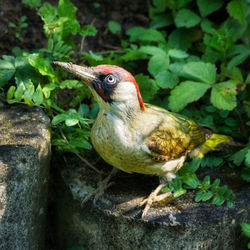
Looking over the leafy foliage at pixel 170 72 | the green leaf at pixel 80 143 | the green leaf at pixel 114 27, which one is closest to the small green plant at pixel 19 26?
the leafy foliage at pixel 170 72

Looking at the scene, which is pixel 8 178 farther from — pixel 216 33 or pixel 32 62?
pixel 216 33

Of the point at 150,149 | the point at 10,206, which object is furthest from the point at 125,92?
the point at 10,206

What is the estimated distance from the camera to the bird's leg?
10.8 ft

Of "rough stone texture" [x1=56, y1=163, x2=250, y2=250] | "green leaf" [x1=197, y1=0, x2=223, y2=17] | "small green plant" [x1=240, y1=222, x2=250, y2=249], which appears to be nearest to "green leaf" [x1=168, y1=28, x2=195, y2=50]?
"green leaf" [x1=197, y1=0, x2=223, y2=17]

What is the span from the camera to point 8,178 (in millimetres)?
2971

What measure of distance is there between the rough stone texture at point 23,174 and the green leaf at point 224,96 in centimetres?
170

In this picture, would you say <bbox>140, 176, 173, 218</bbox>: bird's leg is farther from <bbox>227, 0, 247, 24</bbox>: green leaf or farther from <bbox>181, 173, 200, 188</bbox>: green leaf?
<bbox>227, 0, 247, 24</bbox>: green leaf

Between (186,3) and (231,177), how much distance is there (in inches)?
98.9

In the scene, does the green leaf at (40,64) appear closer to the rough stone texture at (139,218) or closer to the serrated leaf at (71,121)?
the serrated leaf at (71,121)

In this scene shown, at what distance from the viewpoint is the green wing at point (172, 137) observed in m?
3.30

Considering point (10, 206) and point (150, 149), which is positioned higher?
point (150, 149)

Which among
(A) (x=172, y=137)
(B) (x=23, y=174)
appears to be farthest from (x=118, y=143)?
(B) (x=23, y=174)

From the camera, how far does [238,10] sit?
15.6 ft

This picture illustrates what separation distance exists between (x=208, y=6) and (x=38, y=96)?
2733 mm
